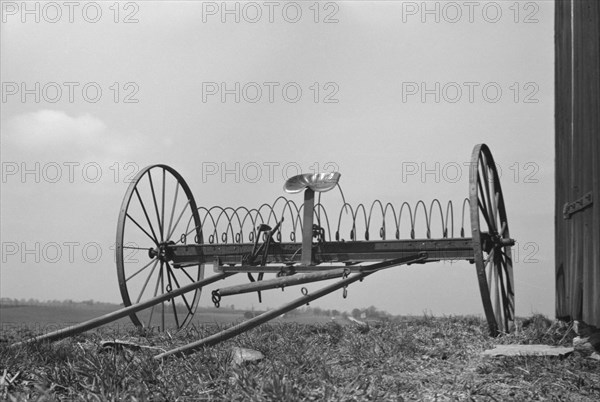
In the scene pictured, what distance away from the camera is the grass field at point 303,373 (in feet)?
14.9

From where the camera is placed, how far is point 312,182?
7344 mm

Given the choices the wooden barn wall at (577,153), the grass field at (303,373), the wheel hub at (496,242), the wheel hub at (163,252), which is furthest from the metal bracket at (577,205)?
the wheel hub at (163,252)

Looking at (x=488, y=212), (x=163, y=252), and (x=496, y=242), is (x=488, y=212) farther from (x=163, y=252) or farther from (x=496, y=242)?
(x=163, y=252)

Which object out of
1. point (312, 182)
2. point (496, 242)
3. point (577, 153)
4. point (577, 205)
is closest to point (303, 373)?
point (312, 182)

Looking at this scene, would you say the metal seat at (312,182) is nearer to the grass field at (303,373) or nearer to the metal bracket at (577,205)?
the grass field at (303,373)

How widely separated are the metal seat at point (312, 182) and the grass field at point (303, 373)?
5.23 feet

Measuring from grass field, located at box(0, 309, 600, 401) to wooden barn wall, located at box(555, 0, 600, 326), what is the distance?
83 centimetres

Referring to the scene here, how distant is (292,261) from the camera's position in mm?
7738

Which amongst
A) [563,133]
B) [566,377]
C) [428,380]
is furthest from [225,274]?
[563,133]

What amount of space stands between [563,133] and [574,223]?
1515 mm

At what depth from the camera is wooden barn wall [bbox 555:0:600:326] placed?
6832mm

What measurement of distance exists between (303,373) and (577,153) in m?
4.48

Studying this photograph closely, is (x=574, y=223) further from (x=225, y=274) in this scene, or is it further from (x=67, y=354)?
(x=67, y=354)

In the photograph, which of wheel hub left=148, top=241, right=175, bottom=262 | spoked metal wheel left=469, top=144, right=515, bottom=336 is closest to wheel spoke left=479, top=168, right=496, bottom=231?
spoked metal wheel left=469, top=144, right=515, bottom=336
